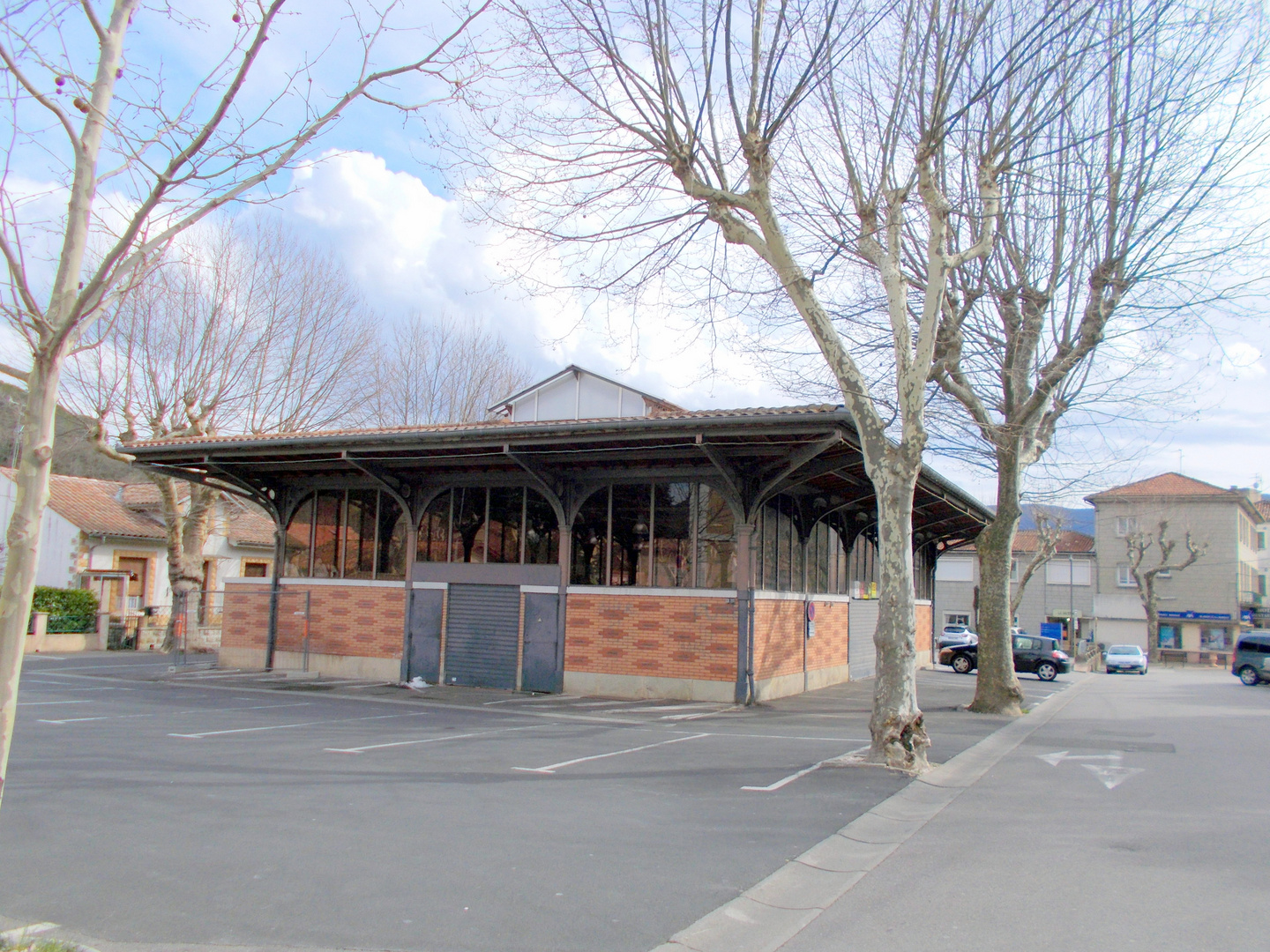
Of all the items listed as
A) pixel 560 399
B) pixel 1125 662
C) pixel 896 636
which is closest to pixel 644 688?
pixel 896 636

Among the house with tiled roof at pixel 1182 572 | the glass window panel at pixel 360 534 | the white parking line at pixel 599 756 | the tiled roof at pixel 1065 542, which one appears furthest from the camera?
the tiled roof at pixel 1065 542

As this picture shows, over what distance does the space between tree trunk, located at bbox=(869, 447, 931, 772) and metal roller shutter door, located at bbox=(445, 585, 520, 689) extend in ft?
30.8

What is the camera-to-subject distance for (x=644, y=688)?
17016 millimetres

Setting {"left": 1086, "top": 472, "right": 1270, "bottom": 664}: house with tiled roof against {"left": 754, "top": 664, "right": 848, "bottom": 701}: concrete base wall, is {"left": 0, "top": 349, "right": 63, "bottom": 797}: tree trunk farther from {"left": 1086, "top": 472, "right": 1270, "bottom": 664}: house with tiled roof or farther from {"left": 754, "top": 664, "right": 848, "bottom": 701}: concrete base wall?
{"left": 1086, "top": 472, "right": 1270, "bottom": 664}: house with tiled roof

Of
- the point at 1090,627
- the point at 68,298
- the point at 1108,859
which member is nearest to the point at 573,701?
the point at 1108,859

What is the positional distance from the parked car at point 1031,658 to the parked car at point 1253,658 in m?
8.11

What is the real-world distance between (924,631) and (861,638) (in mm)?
9211

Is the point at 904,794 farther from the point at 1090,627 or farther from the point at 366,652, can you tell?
the point at 1090,627

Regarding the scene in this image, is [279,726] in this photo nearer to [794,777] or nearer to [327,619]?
[794,777]

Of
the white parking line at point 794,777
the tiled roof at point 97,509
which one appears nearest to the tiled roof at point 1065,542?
the tiled roof at point 97,509

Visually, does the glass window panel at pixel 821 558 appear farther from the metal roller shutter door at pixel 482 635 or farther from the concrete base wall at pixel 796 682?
the metal roller shutter door at pixel 482 635

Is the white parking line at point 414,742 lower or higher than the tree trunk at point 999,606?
lower

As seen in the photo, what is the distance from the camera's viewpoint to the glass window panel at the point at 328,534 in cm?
2075

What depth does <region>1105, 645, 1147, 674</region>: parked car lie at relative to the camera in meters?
41.6
